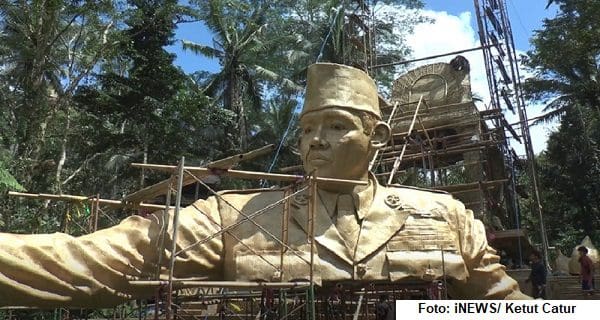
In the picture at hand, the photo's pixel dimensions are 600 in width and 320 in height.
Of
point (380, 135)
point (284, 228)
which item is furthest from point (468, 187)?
point (284, 228)

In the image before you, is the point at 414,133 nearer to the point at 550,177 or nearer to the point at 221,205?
the point at 221,205

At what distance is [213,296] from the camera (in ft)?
19.8

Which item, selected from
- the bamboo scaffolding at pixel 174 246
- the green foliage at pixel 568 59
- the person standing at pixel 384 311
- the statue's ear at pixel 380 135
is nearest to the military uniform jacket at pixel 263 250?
the bamboo scaffolding at pixel 174 246

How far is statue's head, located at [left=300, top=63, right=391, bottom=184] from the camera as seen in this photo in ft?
20.6

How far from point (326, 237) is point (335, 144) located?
92 centimetres

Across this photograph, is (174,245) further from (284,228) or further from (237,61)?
(237,61)

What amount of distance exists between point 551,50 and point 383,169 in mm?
8164

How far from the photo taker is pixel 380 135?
21.9ft

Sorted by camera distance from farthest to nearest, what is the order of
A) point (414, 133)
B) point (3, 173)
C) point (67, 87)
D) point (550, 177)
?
1. point (550, 177)
2. point (67, 87)
3. point (414, 133)
4. point (3, 173)

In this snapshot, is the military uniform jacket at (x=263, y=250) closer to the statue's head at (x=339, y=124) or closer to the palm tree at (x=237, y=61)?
the statue's head at (x=339, y=124)

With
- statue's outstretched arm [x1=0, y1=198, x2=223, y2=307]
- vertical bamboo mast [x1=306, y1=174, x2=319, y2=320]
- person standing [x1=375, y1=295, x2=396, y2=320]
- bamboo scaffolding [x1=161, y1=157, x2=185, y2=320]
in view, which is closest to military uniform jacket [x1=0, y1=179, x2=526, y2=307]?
statue's outstretched arm [x1=0, y1=198, x2=223, y2=307]

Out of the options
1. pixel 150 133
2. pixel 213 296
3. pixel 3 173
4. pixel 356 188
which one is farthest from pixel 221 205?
pixel 150 133

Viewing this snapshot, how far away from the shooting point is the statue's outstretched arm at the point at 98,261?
471 cm

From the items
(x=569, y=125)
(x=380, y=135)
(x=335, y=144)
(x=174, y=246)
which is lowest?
(x=174, y=246)
